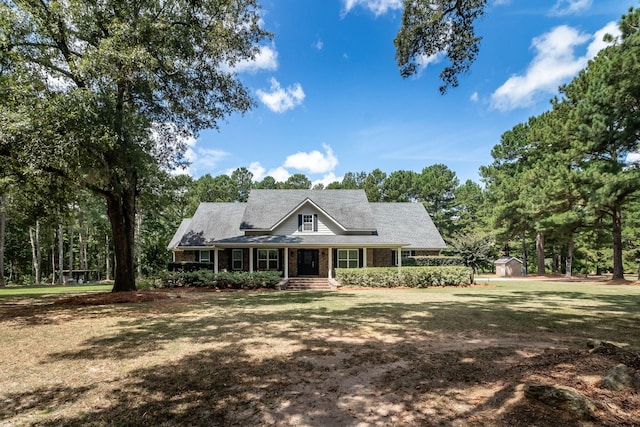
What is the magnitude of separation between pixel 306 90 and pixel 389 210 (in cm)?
1644

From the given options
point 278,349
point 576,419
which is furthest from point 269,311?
point 576,419

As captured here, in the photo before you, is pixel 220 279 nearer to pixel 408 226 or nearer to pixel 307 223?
pixel 307 223

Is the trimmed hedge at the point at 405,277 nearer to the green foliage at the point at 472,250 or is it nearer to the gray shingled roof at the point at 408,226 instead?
the green foliage at the point at 472,250

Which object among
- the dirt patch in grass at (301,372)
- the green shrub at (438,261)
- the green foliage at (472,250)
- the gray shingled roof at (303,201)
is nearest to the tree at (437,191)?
the green foliage at (472,250)

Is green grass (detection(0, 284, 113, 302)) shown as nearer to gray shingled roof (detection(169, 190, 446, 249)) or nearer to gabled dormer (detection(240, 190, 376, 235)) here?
gray shingled roof (detection(169, 190, 446, 249))

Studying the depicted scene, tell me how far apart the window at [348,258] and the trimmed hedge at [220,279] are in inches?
219

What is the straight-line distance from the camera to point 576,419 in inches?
135

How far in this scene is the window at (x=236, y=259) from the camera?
80.3 ft

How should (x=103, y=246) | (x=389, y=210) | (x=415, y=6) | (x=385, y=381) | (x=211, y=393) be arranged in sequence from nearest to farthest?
(x=211, y=393)
(x=385, y=381)
(x=415, y=6)
(x=389, y=210)
(x=103, y=246)

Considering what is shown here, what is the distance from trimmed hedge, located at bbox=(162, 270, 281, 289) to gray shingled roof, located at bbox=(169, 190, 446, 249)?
7.99 feet

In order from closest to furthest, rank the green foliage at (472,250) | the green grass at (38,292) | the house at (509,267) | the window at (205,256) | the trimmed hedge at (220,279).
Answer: the green grass at (38,292)
the trimmed hedge at (220,279)
the window at (205,256)
the green foliage at (472,250)
the house at (509,267)

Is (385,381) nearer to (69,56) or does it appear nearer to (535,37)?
(535,37)

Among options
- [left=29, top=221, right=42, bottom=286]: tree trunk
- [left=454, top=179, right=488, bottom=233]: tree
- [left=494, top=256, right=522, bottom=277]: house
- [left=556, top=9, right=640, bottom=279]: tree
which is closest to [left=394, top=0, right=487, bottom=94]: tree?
[left=556, top=9, right=640, bottom=279]: tree

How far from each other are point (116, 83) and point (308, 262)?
15.3 m
